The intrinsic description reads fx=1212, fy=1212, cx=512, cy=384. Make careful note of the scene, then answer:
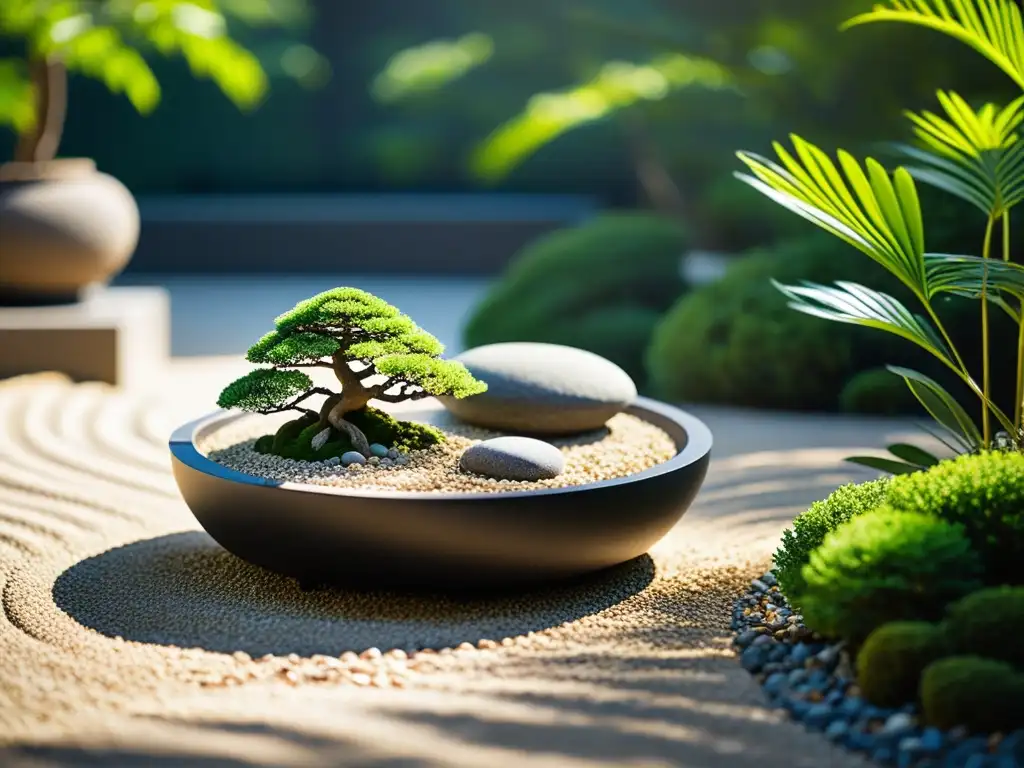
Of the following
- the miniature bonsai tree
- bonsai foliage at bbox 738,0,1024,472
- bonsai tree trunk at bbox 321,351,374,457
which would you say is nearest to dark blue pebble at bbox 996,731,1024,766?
bonsai foliage at bbox 738,0,1024,472

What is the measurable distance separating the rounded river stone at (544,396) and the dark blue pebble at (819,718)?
51.9 inches

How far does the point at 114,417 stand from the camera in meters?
4.64

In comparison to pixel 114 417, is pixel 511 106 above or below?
above

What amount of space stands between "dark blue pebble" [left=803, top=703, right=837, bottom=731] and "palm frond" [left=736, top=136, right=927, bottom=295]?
960 mm

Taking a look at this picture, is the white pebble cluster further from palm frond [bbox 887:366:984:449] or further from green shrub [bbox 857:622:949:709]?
green shrub [bbox 857:622:949:709]

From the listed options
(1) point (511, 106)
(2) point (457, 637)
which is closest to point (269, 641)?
(2) point (457, 637)

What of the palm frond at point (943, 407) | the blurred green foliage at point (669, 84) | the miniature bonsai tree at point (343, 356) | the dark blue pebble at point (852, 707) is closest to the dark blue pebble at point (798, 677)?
the dark blue pebble at point (852, 707)

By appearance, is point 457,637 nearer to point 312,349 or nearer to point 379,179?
point 312,349

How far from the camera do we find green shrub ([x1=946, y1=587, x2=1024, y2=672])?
1.99m

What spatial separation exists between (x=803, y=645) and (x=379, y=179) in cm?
973

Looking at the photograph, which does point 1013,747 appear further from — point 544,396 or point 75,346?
point 75,346

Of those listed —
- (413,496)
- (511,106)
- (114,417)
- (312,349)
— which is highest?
(511,106)

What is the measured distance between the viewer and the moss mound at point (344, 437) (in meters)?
2.87

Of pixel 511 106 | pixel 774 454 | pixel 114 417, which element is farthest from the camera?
pixel 511 106
